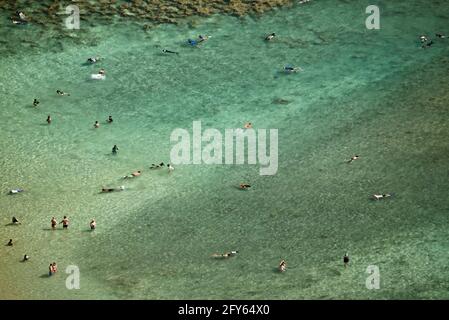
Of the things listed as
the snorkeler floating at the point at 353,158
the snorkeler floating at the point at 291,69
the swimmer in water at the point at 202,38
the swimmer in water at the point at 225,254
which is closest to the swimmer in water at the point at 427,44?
the snorkeler floating at the point at 291,69

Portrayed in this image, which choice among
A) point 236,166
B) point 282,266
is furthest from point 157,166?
point 282,266

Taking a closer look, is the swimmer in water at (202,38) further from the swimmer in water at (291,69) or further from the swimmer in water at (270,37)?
the swimmer in water at (291,69)

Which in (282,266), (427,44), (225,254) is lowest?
(282,266)

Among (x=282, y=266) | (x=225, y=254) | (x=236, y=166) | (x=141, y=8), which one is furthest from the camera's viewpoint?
(x=141, y=8)

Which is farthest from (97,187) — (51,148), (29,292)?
(29,292)

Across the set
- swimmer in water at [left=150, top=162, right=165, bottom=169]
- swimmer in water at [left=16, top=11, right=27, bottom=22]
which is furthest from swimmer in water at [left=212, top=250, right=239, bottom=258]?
swimmer in water at [left=16, top=11, right=27, bottom=22]

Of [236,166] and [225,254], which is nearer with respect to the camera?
[225,254]

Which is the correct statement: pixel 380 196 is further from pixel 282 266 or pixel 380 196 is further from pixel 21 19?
pixel 21 19

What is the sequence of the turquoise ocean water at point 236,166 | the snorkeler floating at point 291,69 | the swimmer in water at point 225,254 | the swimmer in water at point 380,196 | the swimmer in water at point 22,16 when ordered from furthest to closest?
the swimmer in water at point 22,16 < the snorkeler floating at point 291,69 < the swimmer in water at point 380,196 < the swimmer in water at point 225,254 < the turquoise ocean water at point 236,166
